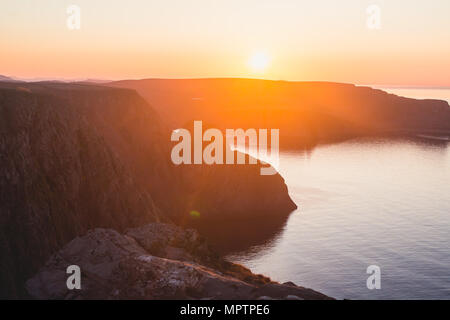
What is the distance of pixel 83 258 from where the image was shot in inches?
1812

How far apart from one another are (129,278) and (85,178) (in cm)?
2907

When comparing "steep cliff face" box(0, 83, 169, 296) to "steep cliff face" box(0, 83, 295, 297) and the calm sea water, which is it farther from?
the calm sea water

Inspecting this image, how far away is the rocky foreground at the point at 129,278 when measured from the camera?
39.8 m

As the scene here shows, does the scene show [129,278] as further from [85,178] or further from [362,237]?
[362,237]

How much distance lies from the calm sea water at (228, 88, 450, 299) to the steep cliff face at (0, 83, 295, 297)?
1417 centimetres

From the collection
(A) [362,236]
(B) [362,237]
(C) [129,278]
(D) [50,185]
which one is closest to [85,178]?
(D) [50,185]

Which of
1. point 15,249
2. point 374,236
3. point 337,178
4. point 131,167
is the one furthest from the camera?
point 337,178

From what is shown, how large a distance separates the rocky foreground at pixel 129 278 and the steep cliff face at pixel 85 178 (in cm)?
420

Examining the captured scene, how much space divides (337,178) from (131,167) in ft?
232

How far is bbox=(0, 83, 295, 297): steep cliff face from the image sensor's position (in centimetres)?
5281

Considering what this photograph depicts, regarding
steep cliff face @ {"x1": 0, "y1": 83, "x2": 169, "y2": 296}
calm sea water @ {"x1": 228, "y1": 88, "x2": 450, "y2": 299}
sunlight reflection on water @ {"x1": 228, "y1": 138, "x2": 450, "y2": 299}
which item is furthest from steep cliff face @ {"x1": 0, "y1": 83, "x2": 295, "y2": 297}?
sunlight reflection on water @ {"x1": 228, "y1": 138, "x2": 450, "y2": 299}

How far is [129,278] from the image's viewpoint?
137 feet
